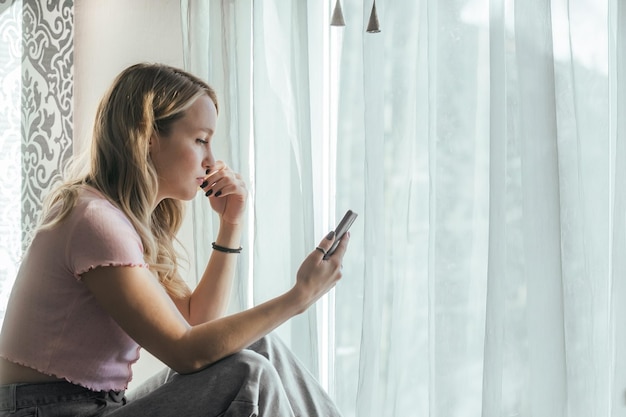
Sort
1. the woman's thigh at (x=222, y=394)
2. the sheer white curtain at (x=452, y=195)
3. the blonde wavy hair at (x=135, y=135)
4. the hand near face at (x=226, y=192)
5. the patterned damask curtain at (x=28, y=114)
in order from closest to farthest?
the woman's thigh at (x=222, y=394) → the blonde wavy hair at (x=135, y=135) → the sheer white curtain at (x=452, y=195) → the hand near face at (x=226, y=192) → the patterned damask curtain at (x=28, y=114)

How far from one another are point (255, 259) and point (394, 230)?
1.81ft

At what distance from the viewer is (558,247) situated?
5.33 ft

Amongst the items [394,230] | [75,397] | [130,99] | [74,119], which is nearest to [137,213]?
[130,99]

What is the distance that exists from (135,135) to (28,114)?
4.37 ft

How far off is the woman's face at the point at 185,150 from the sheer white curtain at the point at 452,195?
1.81 feet

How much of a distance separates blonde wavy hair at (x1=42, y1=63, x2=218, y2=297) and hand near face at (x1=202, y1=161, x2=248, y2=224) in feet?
0.62

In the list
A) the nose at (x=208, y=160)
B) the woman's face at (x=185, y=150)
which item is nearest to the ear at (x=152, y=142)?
the woman's face at (x=185, y=150)

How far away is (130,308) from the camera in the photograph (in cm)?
130

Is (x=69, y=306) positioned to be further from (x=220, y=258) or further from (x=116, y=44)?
(x=116, y=44)

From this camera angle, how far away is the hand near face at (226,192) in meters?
1.71

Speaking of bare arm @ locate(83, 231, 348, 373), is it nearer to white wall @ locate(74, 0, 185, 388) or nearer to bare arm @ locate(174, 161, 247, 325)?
bare arm @ locate(174, 161, 247, 325)

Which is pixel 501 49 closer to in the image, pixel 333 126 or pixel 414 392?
pixel 333 126

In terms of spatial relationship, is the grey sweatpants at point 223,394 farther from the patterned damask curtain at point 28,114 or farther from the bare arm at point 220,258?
the patterned damask curtain at point 28,114

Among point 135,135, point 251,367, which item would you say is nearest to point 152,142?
point 135,135
